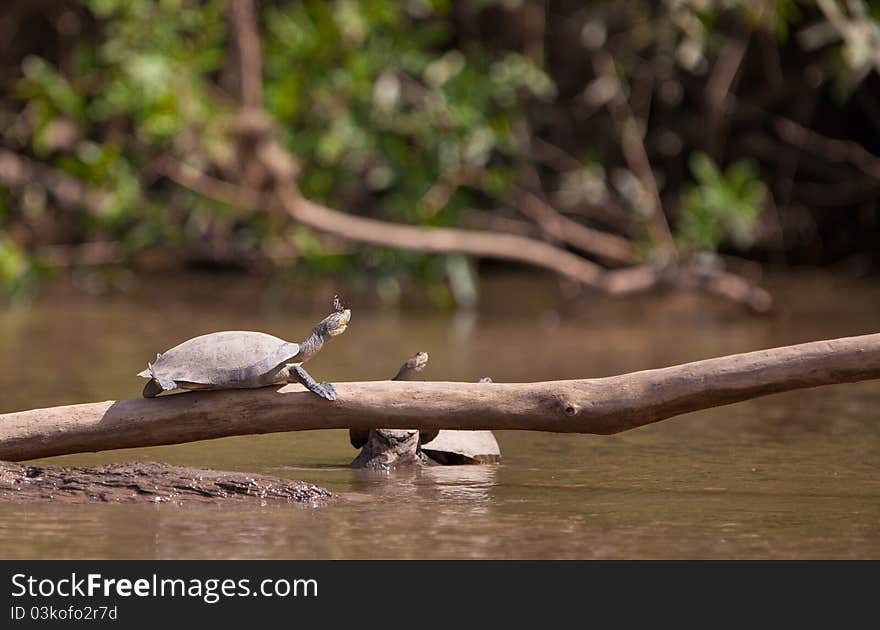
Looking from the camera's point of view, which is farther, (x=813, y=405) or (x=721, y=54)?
(x=721, y=54)

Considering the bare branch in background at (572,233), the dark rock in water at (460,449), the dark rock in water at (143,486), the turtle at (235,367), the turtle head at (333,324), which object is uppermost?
the bare branch in background at (572,233)

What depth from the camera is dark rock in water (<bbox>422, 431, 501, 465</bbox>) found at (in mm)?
5141

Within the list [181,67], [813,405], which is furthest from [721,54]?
[813,405]

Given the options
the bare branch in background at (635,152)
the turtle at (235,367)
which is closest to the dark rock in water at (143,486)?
the turtle at (235,367)

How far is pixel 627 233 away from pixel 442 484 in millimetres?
7947

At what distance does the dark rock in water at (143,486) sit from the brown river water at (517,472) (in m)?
0.09

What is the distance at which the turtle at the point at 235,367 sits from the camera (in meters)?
4.29

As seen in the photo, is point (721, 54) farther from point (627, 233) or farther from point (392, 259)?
point (392, 259)

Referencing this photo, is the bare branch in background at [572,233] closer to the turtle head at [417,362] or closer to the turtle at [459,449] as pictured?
the turtle at [459,449]

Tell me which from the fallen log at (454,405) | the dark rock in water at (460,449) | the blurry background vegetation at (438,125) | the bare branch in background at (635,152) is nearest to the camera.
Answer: the fallen log at (454,405)

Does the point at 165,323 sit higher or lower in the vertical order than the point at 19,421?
higher

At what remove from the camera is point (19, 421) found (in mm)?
4434
